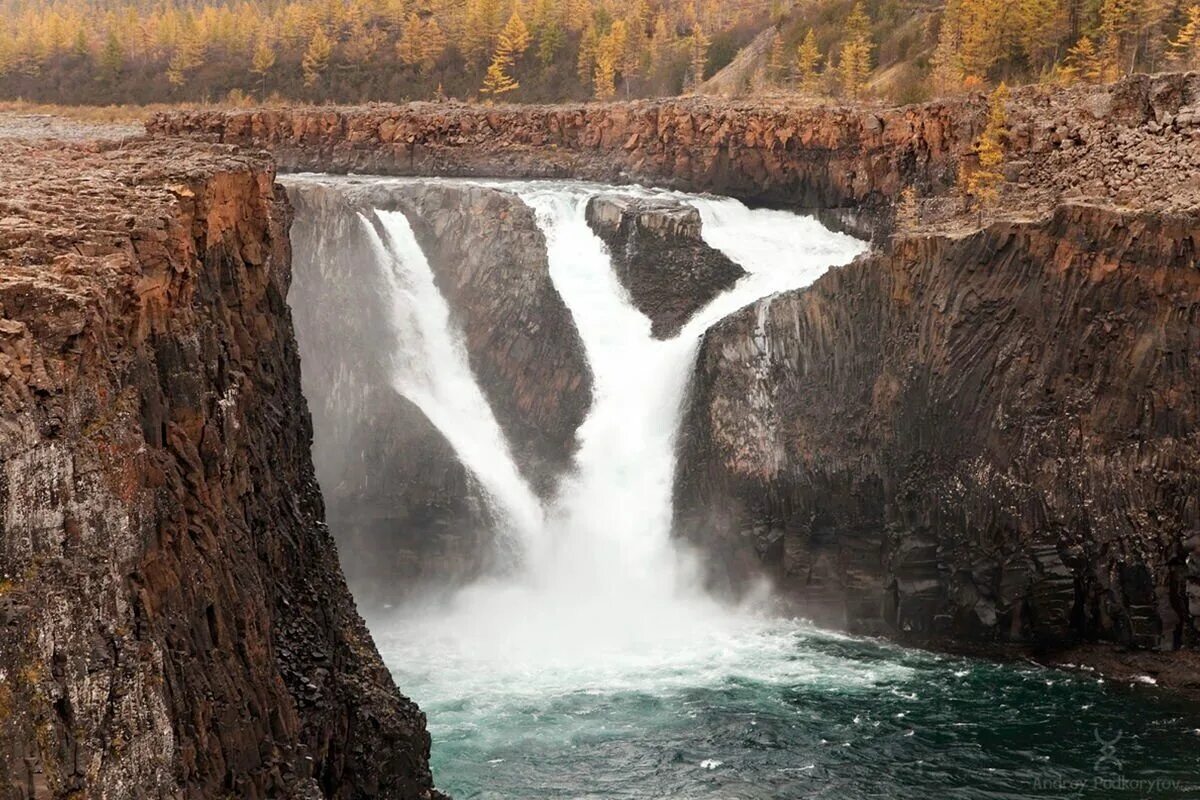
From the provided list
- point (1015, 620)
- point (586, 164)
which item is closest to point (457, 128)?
point (586, 164)

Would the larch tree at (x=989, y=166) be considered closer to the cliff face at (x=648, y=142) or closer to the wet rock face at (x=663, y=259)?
the cliff face at (x=648, y=142)

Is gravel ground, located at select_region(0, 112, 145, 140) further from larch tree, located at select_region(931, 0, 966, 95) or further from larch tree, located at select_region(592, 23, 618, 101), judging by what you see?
larch tree, located at select_region(931, 0, 966, 95)

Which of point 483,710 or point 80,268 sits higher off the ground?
point 80,268

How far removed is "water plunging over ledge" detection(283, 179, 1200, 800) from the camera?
104 feet

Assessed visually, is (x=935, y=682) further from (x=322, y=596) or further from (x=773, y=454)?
(x=322, y=596)

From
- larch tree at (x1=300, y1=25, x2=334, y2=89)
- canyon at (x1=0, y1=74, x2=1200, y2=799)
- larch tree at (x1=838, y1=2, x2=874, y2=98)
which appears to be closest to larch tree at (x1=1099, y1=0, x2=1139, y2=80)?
canyon at (x1=0, y1=74, x2=1200, y2=799)

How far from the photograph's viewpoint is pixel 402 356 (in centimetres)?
4722

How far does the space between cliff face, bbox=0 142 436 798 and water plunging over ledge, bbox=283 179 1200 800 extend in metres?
A: 7.08

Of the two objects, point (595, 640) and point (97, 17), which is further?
point (97, 17)

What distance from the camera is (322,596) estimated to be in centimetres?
2608

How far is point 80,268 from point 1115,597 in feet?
98.7

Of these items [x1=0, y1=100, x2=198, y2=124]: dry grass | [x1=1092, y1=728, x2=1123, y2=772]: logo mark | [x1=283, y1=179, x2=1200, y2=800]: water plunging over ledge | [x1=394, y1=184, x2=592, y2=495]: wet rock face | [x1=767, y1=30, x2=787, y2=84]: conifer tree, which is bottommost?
[x1=1092, y1=728, x2=1123, y2=772]: logo mark

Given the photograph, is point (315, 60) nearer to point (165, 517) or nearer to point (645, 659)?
point (645, 659)

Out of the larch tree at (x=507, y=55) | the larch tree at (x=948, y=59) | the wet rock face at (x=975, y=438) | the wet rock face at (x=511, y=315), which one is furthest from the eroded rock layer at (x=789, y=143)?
the larch tree at (x=507, y=55)
